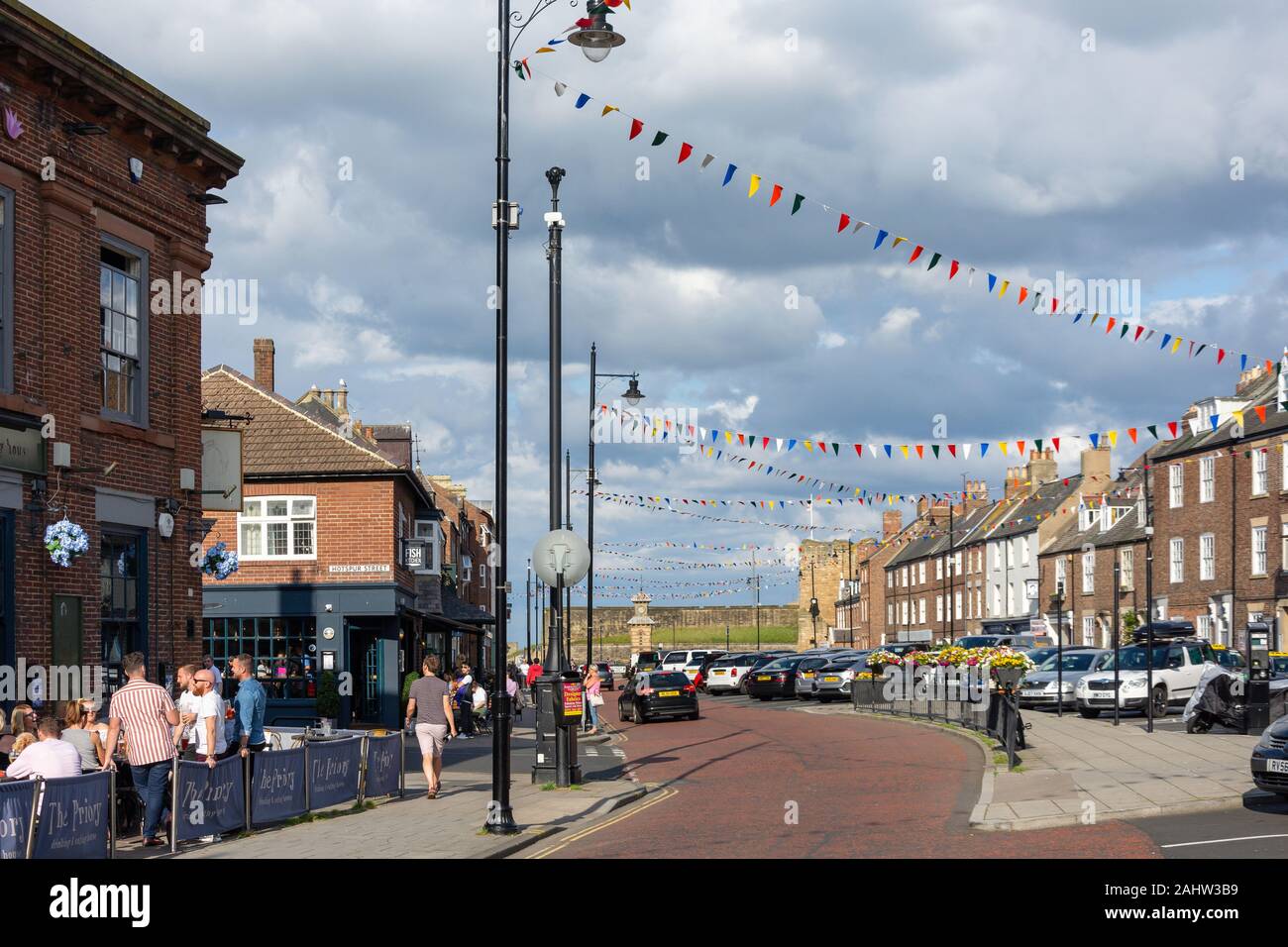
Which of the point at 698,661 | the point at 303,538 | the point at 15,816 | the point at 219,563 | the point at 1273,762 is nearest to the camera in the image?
the point at 15,816

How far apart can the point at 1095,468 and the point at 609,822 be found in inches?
2229

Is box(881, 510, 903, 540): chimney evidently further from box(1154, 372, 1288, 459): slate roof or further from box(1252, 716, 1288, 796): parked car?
box(1252, 716, 1288, 796): parked car

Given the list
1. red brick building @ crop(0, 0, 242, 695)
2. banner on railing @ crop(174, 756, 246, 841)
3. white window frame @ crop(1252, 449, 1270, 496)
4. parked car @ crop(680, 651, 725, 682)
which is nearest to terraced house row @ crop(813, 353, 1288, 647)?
white window frame @ crop(1252, 449, 1270, 496)

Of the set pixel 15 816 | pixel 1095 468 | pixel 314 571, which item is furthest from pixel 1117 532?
pixel 15 816

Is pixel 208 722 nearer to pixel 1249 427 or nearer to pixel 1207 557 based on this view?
pixel 1249 427

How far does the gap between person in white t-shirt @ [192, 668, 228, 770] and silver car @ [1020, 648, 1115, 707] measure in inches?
978

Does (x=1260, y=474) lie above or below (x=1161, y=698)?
above

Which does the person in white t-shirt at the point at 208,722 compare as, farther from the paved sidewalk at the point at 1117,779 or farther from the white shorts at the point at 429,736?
the paved sidewalk at the point at 1117,779

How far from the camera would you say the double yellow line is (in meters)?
13.9

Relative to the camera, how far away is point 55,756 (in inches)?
499

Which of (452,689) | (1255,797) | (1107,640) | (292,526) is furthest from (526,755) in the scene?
(1107,640)

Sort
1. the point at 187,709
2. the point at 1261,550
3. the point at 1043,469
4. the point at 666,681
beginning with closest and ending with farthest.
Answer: the point at 187,709 → the point at 666,681 → the point at 1261,550 → the point at 1043,469

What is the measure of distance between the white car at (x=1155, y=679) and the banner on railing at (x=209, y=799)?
23364mm

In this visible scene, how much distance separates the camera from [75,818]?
1195cm
